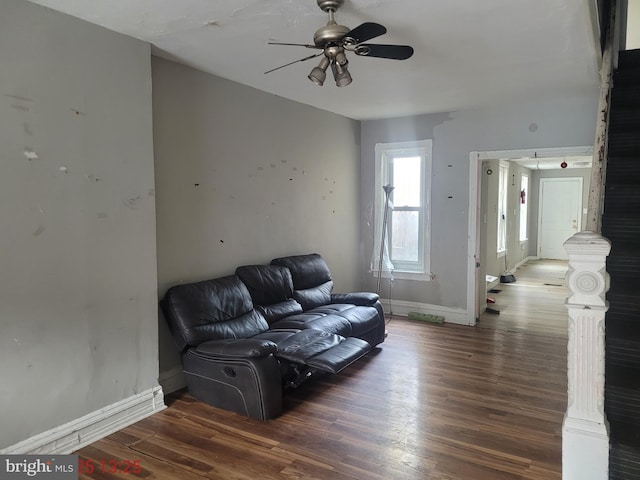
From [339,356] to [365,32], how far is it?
7.05 feet

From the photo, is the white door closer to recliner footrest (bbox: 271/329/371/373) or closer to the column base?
recliner footrest (bbox: 271/329/371/373)

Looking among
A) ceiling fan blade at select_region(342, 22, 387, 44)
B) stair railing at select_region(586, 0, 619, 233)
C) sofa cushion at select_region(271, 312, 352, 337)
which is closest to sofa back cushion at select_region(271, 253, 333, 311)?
sofa cushion at select_region(271, 312, 352, 337)

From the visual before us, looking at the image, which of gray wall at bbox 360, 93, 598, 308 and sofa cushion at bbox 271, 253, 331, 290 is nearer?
sofa cushion at bbox 271, 253, 331, 290

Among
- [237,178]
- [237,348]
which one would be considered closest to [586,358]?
[237,348]

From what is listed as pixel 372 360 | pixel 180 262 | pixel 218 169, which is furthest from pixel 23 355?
pixel 372 360

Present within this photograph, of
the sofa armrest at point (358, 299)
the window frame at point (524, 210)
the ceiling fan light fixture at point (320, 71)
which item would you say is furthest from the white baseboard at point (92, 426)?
the window frame at point (524, 210)

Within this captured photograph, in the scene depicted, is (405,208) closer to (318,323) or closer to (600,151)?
(318,323)

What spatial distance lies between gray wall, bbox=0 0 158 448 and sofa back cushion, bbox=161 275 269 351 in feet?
0.63

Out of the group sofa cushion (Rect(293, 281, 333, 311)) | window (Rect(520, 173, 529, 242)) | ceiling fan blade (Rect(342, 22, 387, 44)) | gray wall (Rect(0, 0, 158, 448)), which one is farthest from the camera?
window (Rect(520, 173, 529, 242))

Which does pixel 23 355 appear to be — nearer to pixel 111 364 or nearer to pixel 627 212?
pixel 111 364

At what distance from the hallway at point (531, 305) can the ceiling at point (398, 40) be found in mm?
2077

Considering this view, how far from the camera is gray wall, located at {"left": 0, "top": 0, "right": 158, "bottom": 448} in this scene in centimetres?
242

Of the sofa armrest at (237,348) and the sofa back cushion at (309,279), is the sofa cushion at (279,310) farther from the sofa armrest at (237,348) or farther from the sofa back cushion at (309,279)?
the sofa armrest at (237,348)

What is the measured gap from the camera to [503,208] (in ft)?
28.4
